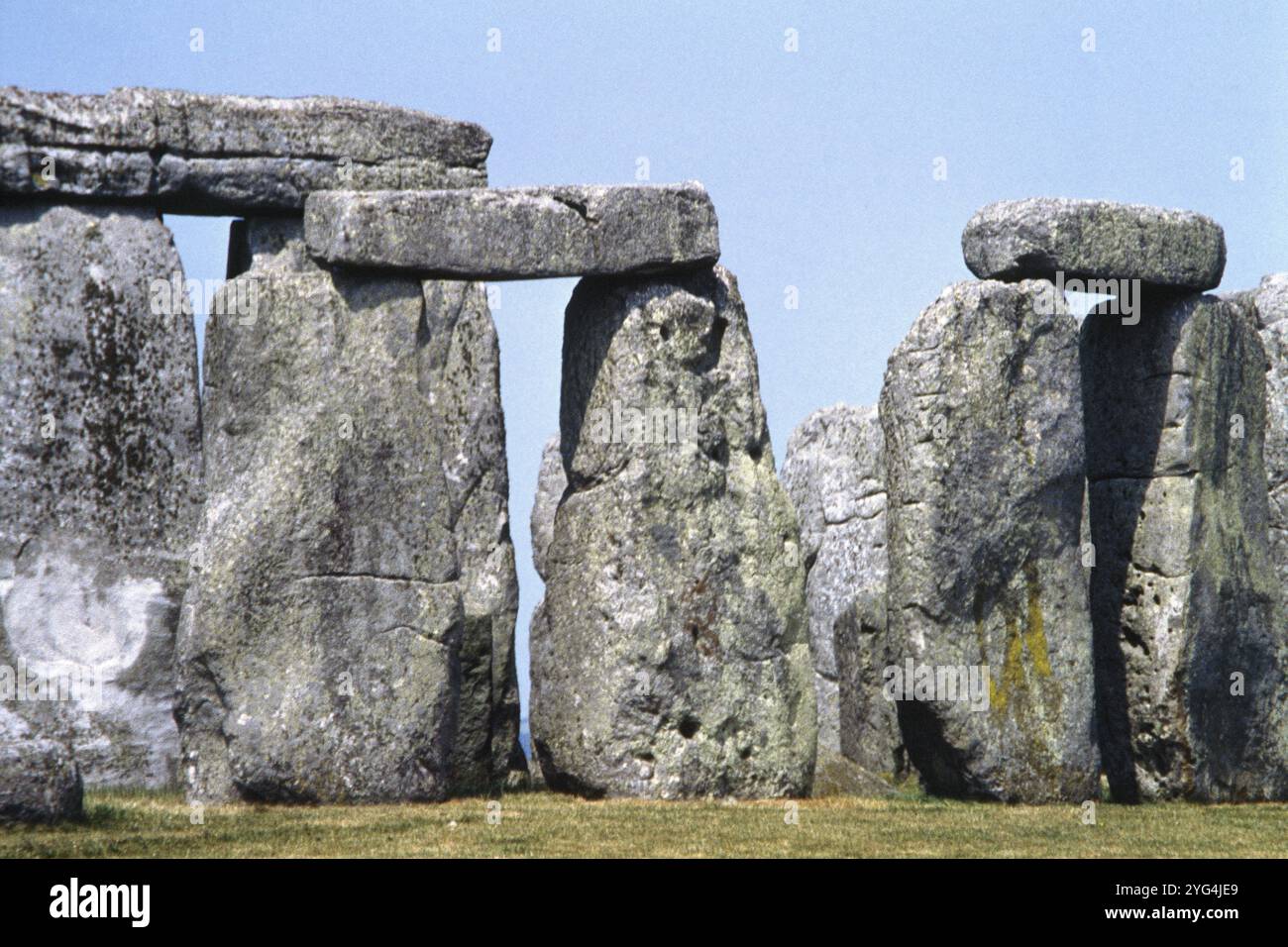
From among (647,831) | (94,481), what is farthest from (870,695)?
(94,481)

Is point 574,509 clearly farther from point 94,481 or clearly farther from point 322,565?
point 94,481

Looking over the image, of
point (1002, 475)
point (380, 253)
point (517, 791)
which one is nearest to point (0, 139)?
point (380, 253)

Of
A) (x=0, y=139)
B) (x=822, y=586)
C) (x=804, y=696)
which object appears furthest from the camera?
(x=822, y=586)

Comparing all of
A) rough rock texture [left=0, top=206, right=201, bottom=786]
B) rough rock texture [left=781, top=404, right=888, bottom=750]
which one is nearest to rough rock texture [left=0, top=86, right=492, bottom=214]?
rough rock texture [left=0, top=206, right=201, bottom=786]

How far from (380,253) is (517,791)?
3.95 metres

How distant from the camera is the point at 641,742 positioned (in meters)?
15.9

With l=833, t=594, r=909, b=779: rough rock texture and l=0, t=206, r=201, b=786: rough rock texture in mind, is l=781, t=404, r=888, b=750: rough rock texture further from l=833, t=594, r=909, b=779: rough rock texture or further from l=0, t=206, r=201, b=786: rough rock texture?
l=0, t=206, r=201, b=786: rough rock texture

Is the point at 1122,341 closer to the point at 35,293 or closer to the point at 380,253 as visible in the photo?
the point at 380,253

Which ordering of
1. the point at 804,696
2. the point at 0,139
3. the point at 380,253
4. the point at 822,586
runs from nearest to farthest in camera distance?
1. the point at 380,253
2. the point at 804,696
3. the point at 0,139
4. the point at 822,586

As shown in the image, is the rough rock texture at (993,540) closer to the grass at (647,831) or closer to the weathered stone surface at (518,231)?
the grass at (647,831)

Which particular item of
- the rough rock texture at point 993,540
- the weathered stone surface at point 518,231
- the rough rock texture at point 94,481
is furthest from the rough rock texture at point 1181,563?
the rough rock texture at point 94,481

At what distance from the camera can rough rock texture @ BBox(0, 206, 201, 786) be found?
17.9 meters

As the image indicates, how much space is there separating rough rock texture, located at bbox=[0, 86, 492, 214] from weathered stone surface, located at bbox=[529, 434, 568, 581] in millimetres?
4996

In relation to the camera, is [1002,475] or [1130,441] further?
[1130,441]
